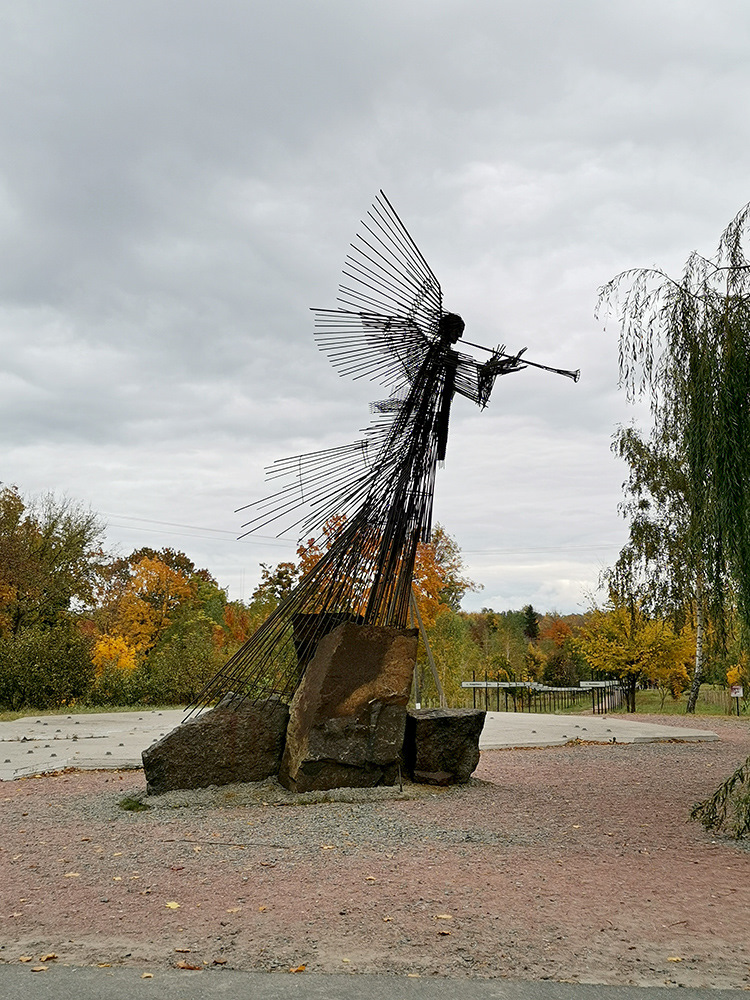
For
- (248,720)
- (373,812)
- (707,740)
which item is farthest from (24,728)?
(707,740)

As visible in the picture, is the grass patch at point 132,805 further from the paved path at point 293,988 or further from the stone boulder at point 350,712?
the paved path at point 293,988

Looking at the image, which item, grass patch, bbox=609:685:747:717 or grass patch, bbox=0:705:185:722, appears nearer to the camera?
grass patch, bbox=0:705:185:722

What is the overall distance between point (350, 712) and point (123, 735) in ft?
21.5

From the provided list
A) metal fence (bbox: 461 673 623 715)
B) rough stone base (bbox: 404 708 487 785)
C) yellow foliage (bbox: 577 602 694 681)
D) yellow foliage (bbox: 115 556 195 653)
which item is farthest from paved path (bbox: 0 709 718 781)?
yellow foliage (bbox: 115 556 195 653)

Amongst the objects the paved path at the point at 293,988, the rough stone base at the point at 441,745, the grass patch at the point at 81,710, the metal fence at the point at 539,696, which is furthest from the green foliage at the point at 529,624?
the paved path at the point at 293,988

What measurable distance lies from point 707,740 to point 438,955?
389 inches

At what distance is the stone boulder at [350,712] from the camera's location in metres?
6.69

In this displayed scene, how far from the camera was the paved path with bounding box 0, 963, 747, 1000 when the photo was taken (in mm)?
2900

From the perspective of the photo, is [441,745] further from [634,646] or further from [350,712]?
[634,646]

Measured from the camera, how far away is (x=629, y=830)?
5570 mm

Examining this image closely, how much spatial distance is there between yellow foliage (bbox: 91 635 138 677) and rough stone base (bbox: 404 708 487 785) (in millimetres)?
17194

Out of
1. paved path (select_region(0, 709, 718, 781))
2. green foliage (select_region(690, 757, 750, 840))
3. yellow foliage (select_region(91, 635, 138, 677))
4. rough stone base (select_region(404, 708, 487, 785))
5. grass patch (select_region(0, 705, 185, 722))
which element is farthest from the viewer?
yellow foliage (select_region(91, 635, 138, 677))

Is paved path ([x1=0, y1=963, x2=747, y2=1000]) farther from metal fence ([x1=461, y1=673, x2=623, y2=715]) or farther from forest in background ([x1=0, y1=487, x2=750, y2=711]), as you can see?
metal fence ([x1=461, y1=673, x2=623, y2=715])

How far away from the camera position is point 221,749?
22.3 feet
